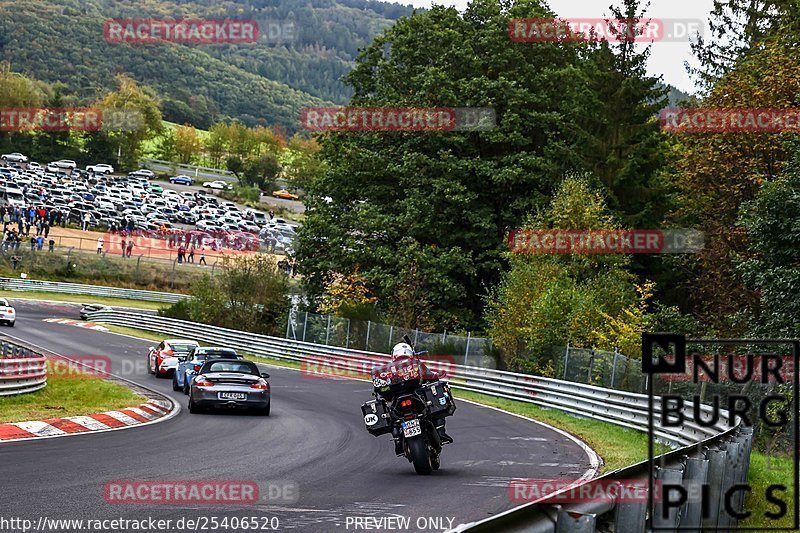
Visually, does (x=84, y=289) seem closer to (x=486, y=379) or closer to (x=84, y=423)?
(x=486, y=379)

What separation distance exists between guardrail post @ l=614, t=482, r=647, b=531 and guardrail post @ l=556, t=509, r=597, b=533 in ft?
2.69

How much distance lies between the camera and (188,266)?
277 feet

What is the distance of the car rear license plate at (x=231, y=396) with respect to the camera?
21803 mm

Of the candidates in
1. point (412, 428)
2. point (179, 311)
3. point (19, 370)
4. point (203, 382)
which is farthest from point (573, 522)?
point (179, 311)

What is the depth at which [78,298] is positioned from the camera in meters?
74.2

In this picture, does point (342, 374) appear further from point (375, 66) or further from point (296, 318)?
point (375, 66)

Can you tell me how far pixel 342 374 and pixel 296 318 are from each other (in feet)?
20.9

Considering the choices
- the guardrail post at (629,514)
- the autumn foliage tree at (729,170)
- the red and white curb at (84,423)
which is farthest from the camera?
the autumn foliage tree at (729,170)

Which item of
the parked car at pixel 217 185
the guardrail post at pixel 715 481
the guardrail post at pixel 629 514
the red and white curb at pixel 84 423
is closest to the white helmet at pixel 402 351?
the red and white curb at pixel 84 423

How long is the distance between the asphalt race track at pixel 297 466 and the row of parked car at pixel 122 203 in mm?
64726

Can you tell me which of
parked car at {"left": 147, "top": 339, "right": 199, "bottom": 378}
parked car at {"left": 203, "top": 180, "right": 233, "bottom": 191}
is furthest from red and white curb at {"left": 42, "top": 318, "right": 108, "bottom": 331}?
parked car at {"left": 203, "top": 180, "right": 233, "bottom": 191}

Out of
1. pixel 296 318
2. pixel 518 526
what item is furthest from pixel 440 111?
pixel 518 526

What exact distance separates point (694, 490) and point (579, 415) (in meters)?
19.3

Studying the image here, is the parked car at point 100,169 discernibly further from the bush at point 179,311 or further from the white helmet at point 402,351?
the white helmet at point 402,351
